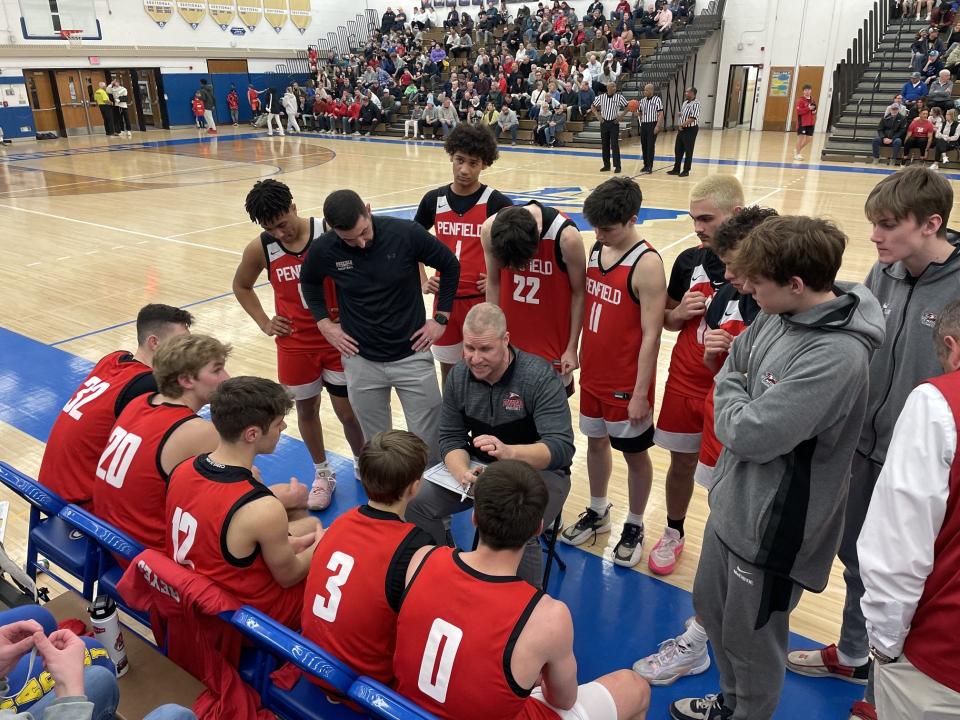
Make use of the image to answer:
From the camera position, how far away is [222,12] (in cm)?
2659

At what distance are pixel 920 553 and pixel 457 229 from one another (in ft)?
10.0

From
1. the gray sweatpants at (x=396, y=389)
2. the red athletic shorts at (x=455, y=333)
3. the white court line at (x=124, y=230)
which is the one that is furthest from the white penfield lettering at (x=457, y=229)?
the white court line at (x=124, y=230)

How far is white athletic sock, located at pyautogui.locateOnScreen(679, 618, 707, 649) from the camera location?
271 centimetres

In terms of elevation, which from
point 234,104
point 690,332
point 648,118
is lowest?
point 690,332

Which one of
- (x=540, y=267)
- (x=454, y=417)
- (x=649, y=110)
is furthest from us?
(x=649, y=110)

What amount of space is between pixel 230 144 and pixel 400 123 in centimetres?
596

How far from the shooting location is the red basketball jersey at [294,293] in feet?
12.4

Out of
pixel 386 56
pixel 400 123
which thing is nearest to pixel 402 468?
pixel 400 123

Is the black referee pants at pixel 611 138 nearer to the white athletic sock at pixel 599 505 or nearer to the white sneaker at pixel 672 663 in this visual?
the white athletic sock at pixel 599 505

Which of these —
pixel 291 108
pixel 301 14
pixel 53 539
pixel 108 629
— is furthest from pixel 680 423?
pixel 301 14

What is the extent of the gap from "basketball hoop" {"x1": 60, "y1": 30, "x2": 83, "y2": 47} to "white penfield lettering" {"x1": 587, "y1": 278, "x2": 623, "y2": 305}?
2640 cm

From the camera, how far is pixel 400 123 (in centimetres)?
2427

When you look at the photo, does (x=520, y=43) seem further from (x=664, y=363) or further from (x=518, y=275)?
(x=518, y=275)

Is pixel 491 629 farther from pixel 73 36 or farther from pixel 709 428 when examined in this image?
pixel 73 36
